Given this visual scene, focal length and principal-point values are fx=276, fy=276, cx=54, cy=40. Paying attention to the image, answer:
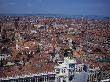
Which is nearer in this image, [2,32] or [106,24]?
[2,32]

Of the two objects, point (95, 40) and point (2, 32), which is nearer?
point (2, 32)

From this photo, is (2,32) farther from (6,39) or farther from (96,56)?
(96,56)

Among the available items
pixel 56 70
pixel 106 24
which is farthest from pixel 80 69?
pixel 106 24

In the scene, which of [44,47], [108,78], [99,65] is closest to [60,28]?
[44,47]

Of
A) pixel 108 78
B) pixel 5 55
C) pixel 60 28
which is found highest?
pixel 60 28

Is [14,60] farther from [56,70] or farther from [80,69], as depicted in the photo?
[80,69]

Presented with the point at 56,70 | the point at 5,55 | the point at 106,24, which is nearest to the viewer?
the point at 56,70

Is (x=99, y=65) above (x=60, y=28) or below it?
below

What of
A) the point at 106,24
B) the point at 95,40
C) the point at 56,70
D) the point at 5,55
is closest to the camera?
the point at 56,70

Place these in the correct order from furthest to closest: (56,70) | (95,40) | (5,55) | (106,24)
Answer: (95,40)
(106,24)
(5,55)
(56,70)
